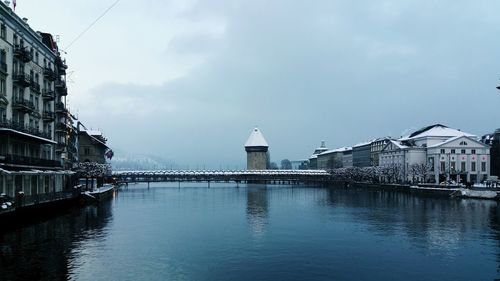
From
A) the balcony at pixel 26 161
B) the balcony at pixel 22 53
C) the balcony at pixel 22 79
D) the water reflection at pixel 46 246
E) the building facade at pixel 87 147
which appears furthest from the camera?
the building facade at pixel 87 147

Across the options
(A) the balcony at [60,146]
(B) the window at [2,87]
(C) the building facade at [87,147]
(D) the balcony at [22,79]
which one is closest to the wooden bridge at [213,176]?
(C) the building facade at [87,147]

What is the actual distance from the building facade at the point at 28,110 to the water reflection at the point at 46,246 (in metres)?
5.77

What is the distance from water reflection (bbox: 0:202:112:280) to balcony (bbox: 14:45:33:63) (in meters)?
17.2

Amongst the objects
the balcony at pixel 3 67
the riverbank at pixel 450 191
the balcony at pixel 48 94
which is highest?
the balcony at pixel 3 67

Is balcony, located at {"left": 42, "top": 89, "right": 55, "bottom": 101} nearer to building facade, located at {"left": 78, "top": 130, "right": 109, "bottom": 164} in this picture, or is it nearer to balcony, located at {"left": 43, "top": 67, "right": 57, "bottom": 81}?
balcony, located at {"left": 43, "top": 67, "right": 57, "bottom": 81}

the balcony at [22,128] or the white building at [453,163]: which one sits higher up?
the balcony at [22,128]

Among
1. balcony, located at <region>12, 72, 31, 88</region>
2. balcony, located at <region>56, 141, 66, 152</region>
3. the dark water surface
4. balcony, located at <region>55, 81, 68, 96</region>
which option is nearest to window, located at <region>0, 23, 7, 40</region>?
balcony, located at <region>12, 72, 31, 88</region>

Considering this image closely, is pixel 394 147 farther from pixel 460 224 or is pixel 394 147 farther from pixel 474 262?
pixel 474 262

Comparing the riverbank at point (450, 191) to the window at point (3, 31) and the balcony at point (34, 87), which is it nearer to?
the balcony at point (34, 87)

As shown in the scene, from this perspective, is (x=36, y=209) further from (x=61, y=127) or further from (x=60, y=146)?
(x=61, y=127)

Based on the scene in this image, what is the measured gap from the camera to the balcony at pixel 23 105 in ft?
158

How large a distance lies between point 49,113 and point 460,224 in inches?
1946

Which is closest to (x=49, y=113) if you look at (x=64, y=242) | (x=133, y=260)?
(x=64, y=242)

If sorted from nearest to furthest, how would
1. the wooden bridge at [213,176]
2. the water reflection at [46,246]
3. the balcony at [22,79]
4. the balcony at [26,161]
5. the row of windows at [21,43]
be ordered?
the water reflection at [46,246]
the balcony at [26,161]
the row of windows at [21,43]
the balcony at [22,79]
the wooden bridge at [213,176]
